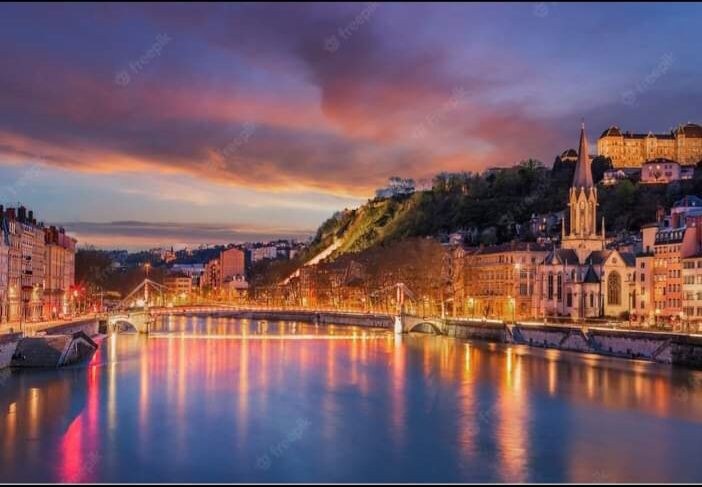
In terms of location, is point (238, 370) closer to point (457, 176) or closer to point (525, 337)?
point (525, 337)

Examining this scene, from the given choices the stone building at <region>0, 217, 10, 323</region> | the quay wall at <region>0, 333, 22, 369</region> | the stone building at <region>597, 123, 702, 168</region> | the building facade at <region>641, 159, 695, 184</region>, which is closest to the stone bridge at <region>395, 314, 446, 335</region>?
the stone building at <region>0, 217, 10, 323</region>

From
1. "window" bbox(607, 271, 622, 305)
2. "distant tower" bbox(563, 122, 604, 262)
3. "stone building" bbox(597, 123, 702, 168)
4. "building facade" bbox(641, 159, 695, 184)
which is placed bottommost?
"window" bbox(607, 271, 622, 305)

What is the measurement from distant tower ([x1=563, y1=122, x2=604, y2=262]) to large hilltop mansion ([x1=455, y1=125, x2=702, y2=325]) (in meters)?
0.06

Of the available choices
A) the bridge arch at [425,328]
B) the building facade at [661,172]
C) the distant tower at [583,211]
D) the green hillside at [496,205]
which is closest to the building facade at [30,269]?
the bridge arch at [425,328]

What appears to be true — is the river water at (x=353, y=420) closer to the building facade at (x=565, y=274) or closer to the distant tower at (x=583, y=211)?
the building facade at (x=565, y=274)

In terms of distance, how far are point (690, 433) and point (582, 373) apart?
1108cm

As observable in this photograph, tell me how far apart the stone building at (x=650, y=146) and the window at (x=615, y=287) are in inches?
1452

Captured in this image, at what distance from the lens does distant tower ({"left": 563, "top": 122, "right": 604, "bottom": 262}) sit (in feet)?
191

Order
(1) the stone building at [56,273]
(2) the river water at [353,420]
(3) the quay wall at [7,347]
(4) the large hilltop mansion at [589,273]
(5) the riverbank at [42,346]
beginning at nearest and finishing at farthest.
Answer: (2) the river water at [353,420] → (3) the quay wall at [7,347] → (5) the riverbank at [42,346] → (4) the large hilltop mansion at [589,273] → (1) the stone building at [56,273]

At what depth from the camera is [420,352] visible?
43.4 meters

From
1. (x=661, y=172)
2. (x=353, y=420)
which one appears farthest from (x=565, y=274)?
(x=353, y=420)

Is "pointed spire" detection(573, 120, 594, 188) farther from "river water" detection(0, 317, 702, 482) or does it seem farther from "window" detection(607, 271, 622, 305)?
"river water" detection(0, 317, 702, 482)

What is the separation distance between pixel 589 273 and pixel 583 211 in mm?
7167

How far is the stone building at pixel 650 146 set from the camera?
285 feet
